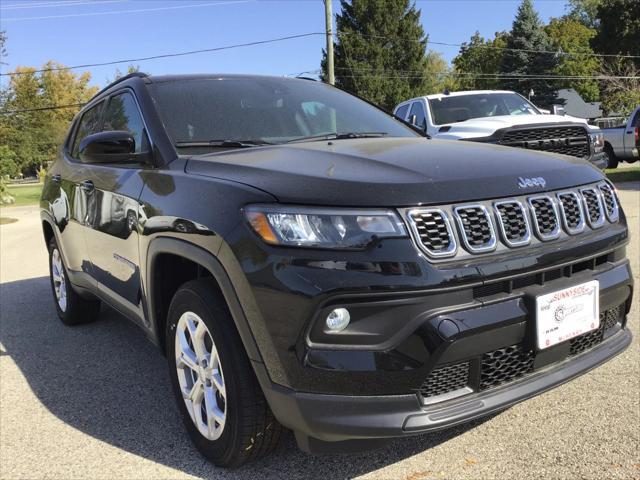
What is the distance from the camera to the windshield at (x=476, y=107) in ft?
30.8

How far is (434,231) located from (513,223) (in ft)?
1.16

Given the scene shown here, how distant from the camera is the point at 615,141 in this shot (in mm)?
17062

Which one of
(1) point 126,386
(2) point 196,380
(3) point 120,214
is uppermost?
(3) point 120,214

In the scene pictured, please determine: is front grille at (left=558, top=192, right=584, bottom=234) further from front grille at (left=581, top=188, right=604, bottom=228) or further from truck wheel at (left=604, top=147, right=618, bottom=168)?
truck wheel at (left=604, top=147, right=618, bottom=168)

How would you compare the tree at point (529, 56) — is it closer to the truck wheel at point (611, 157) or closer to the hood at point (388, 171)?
the truck wheel at point (611, 157)

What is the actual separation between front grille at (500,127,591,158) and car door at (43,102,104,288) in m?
5.16

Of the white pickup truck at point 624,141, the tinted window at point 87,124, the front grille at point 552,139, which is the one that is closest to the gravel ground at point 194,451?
the tinted window at point 87,124

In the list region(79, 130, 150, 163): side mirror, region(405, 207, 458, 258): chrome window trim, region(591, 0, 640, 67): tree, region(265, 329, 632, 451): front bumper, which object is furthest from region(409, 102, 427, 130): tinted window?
region(591, 0, 640, 67): tree

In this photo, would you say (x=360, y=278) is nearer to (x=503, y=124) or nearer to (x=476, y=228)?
(x=476, y=228)

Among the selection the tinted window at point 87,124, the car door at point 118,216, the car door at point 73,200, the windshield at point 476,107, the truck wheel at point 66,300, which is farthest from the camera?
the windshield at point 476,107

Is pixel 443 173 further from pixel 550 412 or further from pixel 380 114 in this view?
pixel 380 114

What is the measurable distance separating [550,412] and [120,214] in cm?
241

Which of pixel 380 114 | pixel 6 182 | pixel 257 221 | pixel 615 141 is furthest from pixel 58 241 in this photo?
pixel 615 141

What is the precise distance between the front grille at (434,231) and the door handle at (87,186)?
2.35 metres
